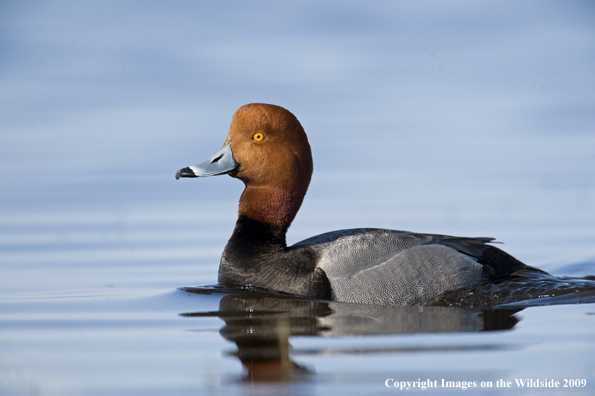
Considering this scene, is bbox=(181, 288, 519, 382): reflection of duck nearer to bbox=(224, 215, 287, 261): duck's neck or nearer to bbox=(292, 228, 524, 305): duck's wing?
bbox=(292, 228, 524, 305): duck's wing

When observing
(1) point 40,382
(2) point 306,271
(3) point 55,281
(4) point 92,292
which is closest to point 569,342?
(2) point 306,271

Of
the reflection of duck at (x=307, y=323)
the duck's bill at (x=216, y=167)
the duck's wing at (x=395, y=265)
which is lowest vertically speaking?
the reflection of duck at (x=307, y=323)

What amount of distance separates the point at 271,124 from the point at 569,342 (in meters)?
3.16

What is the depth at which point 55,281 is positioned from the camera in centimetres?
777

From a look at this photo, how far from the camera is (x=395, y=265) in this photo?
6.33 meters

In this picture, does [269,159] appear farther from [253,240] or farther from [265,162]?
[253,240]

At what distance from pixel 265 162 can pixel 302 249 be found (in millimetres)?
835

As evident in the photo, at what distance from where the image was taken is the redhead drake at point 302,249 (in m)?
6.25

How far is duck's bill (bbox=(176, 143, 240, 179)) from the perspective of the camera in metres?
6.77

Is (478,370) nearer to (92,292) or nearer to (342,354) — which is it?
(342,354)
